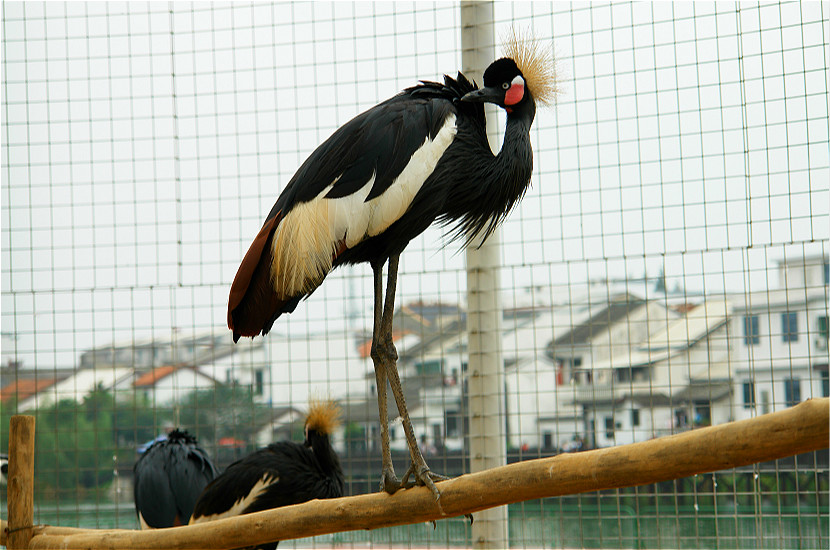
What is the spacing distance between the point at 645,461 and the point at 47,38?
9.52 ft

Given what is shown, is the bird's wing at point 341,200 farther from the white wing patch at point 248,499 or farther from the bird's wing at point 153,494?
the bird's wing at point 153,494

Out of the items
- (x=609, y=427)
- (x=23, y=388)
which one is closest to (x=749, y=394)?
(x=609, y=427)

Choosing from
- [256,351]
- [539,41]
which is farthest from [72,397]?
[539,41]

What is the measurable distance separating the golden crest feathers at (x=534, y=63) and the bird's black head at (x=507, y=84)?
4 centimetres

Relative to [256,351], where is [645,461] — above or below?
below

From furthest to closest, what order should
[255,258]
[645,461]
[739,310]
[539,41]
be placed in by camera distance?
[739,310] → [539,41] → [255,258] → [645,461]

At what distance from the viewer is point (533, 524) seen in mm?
2830

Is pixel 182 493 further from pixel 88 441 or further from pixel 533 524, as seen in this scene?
pixel 533 524

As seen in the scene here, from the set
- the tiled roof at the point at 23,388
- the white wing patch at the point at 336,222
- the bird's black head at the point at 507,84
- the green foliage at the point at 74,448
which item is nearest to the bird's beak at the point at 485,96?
the bird's black head at the point at 507,84

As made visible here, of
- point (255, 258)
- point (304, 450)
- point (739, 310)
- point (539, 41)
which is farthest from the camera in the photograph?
point (304, 450)

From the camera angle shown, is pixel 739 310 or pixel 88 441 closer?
pixel 739 310

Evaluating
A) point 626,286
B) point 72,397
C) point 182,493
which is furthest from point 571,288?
point 72,397

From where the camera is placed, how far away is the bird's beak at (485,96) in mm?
1988

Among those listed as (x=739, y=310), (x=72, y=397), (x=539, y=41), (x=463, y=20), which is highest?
(x=463, y=20)
